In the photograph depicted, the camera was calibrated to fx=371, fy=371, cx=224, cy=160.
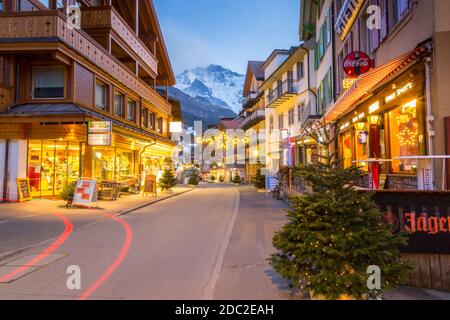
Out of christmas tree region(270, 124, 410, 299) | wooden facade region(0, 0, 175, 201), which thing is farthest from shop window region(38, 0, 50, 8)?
christmas tree region(270, 124, 410, 299)

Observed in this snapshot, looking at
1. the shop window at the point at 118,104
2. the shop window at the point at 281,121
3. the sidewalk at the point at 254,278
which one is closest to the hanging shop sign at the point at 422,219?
the sidewalk at the point at 254,278

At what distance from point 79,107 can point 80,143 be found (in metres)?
2.04

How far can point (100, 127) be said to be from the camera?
17.4 meters

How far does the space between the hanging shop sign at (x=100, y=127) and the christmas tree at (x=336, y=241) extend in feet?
45.2

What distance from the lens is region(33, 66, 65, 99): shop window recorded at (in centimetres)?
1891

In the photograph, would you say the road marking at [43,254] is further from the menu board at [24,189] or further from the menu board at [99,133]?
the menu board at [24,189]

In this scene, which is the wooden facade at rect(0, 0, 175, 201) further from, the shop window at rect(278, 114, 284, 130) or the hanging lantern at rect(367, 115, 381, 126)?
the shop window at rect(278, 114, 284, 130)

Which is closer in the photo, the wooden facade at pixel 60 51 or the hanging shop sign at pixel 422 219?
the hanging shop sign at pixel 422 219

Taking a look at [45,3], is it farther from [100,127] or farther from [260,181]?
[260,181]

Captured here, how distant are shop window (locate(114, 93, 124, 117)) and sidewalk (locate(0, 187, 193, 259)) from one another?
8170 millimetres

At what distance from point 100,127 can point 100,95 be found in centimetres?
552

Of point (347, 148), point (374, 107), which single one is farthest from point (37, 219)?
point (347, 148)

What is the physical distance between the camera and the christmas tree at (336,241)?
454cm
